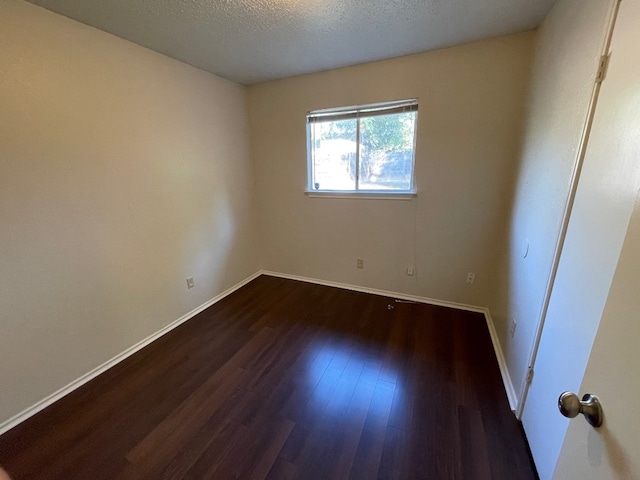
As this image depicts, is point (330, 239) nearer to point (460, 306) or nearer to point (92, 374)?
point (460, 306)

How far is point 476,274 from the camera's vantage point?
8.43 feet

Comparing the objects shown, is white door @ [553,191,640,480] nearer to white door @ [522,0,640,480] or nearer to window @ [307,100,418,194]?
white door @ [522,0,640,480]

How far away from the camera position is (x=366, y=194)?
282cm

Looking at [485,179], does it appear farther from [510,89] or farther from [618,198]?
[618,198]

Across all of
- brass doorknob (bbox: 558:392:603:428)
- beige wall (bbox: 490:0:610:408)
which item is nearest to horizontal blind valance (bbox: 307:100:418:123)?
beige wall (bbox: 490:0:610:408)

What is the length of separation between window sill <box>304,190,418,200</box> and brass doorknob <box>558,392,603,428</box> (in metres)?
2.22

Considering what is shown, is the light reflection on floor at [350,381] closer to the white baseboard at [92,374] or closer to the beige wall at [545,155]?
the beige wall at [545,155]

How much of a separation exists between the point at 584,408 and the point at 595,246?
67cm

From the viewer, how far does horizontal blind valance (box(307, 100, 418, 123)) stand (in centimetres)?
247

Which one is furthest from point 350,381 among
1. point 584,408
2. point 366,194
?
point 366,194

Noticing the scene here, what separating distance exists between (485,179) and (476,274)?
903 millimetres

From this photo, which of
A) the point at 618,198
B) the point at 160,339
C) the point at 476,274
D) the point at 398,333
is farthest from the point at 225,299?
the point at 618,198

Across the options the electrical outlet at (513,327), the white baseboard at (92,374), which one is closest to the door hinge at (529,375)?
the electrical outlet at (513,327)

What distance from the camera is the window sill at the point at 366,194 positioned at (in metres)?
2.65
